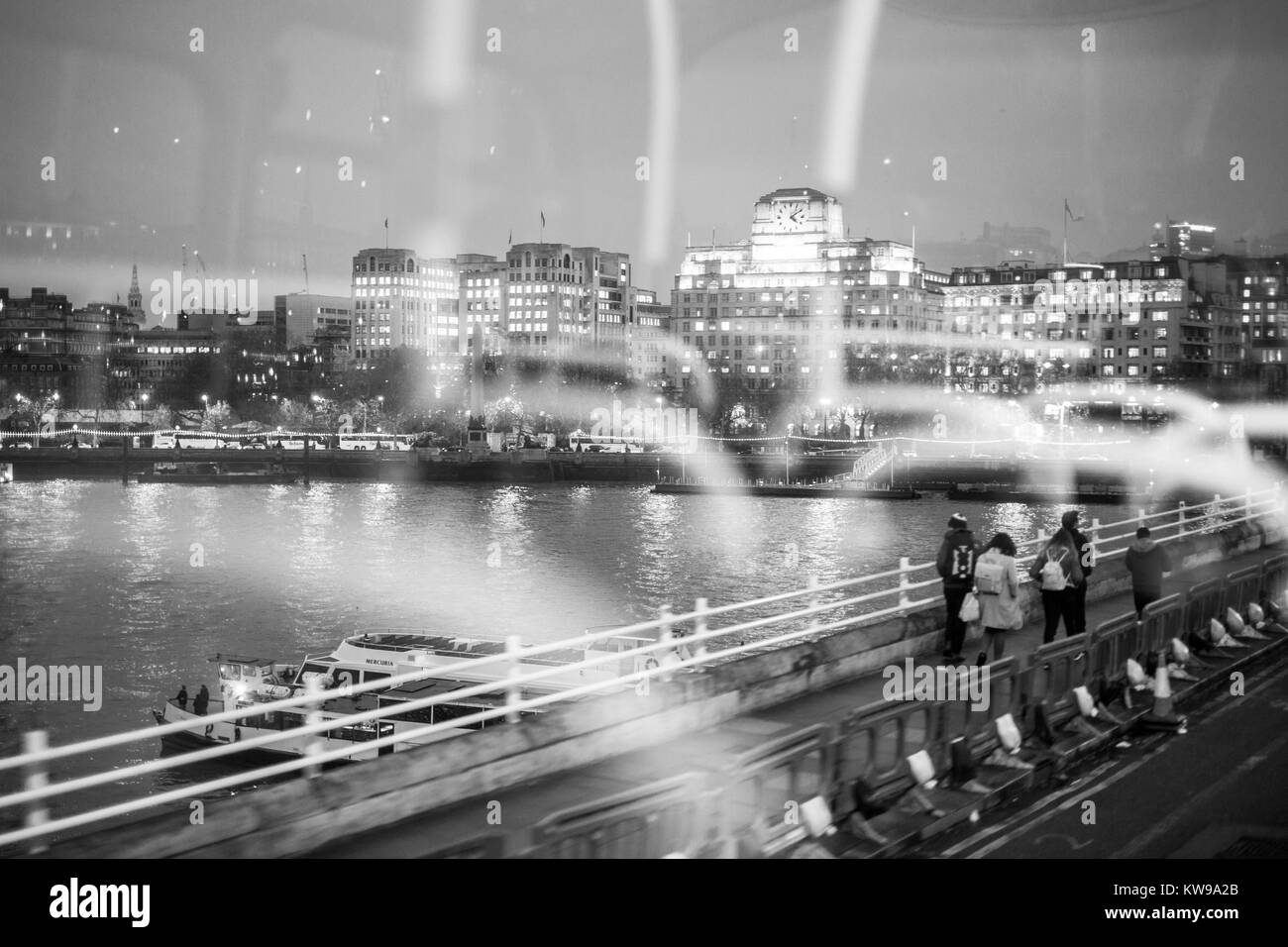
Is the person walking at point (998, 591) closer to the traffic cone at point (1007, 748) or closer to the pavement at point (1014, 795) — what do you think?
the pavement at point (1014, 795)

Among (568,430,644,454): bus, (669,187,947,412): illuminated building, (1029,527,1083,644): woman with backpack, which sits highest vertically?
(669,187,947,412): illuminated building

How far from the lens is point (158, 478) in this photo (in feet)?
370

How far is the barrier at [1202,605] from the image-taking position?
511 inches

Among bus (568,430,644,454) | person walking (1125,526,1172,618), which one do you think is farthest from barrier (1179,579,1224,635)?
bus (568,430,644,454)

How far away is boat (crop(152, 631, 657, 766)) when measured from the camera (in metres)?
21.4

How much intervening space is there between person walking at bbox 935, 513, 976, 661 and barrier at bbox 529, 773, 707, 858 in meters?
6.04

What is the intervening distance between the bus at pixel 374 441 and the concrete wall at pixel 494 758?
121467 millimetres

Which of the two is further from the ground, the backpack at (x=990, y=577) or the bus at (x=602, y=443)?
the backpack at (x=990, y=577)

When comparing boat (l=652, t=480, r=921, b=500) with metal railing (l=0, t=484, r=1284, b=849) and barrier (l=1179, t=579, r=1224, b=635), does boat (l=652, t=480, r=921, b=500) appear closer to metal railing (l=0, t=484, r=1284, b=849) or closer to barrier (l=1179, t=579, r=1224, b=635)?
metal railing (l=0, t=484, r=1284, b=849)

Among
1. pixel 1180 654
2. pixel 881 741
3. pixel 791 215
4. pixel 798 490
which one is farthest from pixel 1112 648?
pixel 791 215

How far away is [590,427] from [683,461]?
3017 cm

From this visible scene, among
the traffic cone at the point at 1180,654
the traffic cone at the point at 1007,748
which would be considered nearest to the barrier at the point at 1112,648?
the traffic cone at the point at 1180,654
